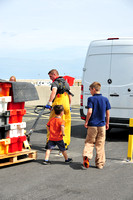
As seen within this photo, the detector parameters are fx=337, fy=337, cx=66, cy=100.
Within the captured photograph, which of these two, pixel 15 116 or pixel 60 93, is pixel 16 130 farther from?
pixel 60 93

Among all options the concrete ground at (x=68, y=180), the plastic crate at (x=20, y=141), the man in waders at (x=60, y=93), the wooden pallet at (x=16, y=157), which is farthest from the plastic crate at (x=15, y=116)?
the man in waders at (x=60, y=93)

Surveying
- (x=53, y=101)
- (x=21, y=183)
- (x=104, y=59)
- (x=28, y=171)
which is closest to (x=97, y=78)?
(x=104, y=59)

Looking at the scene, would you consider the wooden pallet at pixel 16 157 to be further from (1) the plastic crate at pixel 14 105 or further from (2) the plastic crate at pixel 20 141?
(1) the plastic crate at pixel 14 105

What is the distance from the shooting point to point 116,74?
29.2ft

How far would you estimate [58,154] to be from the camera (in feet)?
23.9

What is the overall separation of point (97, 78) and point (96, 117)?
3.20m

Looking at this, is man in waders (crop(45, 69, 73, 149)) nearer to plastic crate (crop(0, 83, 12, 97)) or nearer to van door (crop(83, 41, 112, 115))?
plastic crate (crop(0, 83, 12, 97))

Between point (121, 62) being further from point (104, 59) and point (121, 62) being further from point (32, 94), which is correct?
point (32, 94)

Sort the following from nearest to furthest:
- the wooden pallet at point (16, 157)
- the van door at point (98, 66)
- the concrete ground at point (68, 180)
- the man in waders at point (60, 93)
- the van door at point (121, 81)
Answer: the concrete ground at point (68, 180)
the wooden pallet at point (16, 157)
the man in waders at point (60, 93)
the van door at point (121, 81)
the van door at point (98, 66)

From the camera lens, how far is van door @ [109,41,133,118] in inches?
344

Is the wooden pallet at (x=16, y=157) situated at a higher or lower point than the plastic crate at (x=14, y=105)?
lower

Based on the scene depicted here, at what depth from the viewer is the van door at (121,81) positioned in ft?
28.7

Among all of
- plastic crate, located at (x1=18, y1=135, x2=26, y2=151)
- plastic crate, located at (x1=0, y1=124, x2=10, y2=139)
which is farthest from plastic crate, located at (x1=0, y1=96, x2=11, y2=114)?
plastic crate, located at (x1=18, y1=135, x2=26, y2=151)

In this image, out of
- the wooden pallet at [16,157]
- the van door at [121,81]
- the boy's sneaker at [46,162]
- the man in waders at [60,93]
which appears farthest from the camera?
the van door at [121,81]
